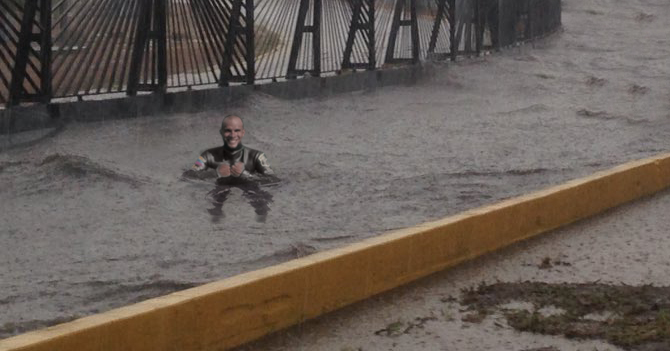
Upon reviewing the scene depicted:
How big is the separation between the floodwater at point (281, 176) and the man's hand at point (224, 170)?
7.2 inches

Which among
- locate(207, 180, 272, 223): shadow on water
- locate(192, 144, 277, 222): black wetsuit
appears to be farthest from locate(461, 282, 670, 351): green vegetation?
→ locate(192, 144, 277, 222): black wetsuit

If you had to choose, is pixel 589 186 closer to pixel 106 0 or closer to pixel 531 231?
pixel 531 231

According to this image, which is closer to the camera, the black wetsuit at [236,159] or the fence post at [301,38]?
the black wetsuit at [236,159]

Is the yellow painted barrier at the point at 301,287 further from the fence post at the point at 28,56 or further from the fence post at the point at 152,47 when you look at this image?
the fence post at the point at 152,47

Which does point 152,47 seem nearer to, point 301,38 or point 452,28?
point 301,38

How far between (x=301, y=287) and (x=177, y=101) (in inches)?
360

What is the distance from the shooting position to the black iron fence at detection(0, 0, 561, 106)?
1398 cm

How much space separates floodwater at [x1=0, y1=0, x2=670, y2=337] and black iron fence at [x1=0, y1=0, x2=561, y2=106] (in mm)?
518

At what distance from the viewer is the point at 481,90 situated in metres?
22.1

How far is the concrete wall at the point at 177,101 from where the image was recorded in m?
13.8

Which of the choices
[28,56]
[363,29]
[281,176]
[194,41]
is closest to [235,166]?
[281,176]

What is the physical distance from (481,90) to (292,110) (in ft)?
17.2

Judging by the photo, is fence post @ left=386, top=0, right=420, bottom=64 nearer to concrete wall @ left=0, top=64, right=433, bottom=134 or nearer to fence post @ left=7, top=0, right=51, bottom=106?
concrete wall @ left=0, top=64, right=433, bottom=134

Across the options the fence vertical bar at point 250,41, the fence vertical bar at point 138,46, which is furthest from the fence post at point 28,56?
the fence vertical bar at point 250,41
